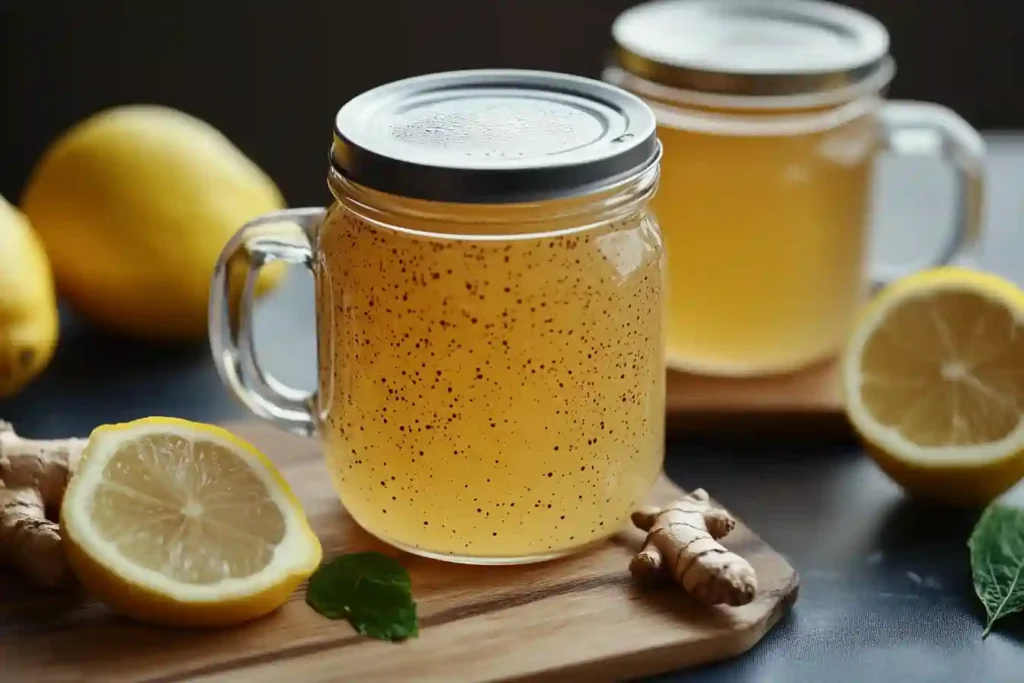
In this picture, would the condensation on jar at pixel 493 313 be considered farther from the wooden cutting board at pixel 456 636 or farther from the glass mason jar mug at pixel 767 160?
the glass mason jar mug at pixel 767 160

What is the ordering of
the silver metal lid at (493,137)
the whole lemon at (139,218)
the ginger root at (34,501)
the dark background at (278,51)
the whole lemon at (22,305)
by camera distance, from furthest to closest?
1. the dark background at (278,51)
2. the whole lemon at (139,218)
3. the whole lemon at (22,305)
4. the ginger root at (34,501)
5. the silver metal lid at (493,137)

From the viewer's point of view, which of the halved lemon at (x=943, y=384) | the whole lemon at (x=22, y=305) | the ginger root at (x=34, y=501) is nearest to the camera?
the ginger root at (x=34, y=501)

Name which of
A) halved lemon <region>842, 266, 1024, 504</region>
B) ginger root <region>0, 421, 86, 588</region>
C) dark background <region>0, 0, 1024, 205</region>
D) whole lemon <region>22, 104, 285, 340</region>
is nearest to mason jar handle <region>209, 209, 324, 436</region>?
ginger root <region>0, 421, 86, 588</region>

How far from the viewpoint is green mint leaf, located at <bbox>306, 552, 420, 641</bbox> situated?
3.19 ft

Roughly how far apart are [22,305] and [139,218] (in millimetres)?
155

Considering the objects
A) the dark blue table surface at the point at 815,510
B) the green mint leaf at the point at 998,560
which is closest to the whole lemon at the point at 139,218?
the dark blue table surface at the point at 815,510

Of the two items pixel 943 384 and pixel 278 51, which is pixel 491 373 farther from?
pixel 278 51

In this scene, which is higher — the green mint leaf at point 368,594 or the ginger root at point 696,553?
the ginger root at point 696,553

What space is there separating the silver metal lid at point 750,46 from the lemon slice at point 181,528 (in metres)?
0.51

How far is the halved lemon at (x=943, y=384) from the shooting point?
1108 mm

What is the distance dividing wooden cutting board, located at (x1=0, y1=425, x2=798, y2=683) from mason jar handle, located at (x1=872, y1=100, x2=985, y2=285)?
497 mm

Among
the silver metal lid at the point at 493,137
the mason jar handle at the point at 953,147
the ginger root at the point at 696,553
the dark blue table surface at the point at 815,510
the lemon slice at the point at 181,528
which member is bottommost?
the dark blue table surface at the point at 815,510

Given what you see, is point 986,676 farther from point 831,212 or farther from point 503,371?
point 831,212

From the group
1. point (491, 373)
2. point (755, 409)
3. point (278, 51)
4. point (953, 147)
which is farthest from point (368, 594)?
point (278, 51)
